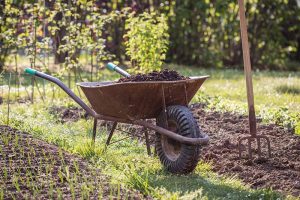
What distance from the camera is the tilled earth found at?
4438 mm

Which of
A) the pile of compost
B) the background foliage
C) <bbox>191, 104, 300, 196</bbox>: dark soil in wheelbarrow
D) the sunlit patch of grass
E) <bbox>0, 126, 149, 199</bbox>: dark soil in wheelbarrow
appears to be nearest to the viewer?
<bbox>0, 126, 149, 199</bbox>: dark soil in wheelbarrow

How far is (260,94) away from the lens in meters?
8.57

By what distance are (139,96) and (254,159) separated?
105 centimetres

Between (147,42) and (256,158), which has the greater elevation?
(147,42)

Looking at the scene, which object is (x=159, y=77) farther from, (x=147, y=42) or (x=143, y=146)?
(x=147, y=42)

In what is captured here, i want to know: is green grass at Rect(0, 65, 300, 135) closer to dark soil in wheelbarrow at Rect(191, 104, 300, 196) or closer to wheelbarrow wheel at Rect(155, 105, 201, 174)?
dark soil in wheelbarrow at Rect(191, 104, 300, 196)

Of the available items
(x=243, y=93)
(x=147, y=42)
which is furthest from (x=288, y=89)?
(x=147, y=42)

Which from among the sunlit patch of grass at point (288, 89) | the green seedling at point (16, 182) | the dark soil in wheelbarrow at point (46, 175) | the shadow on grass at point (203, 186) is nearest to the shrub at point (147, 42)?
the sunlit patch of grass at point (288, 89)

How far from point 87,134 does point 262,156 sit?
174 cm

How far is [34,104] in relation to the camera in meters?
7.62

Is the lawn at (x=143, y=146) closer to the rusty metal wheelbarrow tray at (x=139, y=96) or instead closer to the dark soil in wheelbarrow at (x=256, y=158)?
the dark soil in wheelbarrow at (x=256, y=158)

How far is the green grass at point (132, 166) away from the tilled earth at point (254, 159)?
18 cm

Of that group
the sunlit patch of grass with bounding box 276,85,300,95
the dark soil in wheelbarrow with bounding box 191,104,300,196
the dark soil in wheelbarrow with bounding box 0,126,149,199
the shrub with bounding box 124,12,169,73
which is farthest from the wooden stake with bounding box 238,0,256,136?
the sunlit patch of grass with bounding box 276,85,300,95

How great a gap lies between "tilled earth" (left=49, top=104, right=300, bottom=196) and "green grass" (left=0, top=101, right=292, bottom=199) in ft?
0.58
